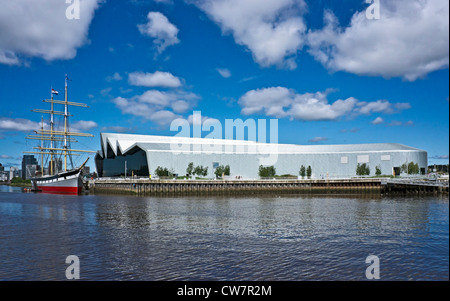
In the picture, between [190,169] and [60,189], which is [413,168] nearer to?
[190,169]

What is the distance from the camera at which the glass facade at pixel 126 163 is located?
305ft

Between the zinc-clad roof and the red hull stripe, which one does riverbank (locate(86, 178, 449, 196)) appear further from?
the zinc-clad roof

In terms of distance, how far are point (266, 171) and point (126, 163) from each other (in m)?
38.3

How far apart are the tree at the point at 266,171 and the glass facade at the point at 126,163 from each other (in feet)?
96.1

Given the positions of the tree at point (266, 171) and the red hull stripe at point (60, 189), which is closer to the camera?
the red hull stripe at point (60, 189)

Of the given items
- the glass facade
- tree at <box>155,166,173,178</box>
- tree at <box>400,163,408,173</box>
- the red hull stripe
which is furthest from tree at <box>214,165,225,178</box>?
tree at <box>400,163,408,173</box>

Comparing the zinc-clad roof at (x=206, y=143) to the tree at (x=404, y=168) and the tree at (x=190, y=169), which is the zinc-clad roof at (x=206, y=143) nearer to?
the tree at (x=404, y=168)

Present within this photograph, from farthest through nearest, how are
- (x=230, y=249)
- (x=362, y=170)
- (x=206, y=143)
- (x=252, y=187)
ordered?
(x=206, y=143) < (x=362, y=170) < (x=252, y=187) < (x=230, y=249)

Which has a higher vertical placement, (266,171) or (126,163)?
(126,163)

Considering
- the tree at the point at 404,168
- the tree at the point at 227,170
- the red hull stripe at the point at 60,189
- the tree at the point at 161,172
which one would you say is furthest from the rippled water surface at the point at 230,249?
the tree at the point at 404,168

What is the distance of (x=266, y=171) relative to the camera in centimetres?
9500

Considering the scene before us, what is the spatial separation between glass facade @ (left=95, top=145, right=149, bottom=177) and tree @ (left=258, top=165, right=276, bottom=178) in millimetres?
29304

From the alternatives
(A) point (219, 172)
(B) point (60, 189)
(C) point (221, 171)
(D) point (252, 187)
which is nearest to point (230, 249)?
(D) point (252, 187)
